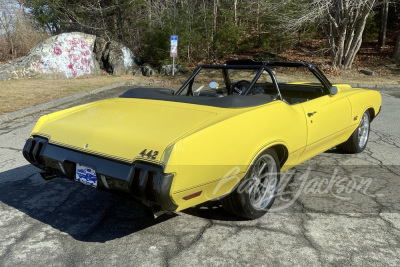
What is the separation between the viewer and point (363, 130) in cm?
499

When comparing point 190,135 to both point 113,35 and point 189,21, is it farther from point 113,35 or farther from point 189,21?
point 113,35

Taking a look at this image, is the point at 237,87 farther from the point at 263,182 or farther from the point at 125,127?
the point at 125,127

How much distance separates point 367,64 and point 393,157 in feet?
52.4

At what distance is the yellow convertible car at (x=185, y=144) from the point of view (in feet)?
7.90

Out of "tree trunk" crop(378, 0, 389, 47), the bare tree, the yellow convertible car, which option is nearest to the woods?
"tree trunk" crop(378, 0, 389, 47)

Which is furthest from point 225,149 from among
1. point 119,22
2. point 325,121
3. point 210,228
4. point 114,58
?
point 119,22

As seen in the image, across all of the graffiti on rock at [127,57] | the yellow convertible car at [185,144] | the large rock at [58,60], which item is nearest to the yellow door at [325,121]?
the yellow convertible car at [185,144]

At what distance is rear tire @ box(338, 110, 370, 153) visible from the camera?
15.5 feet

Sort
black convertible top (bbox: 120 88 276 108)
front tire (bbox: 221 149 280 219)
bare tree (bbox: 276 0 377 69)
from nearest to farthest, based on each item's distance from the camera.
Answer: front tire (bbox: 221 149 280 219)
black convertible top (bbox: 120 88 276 108)
bare tree (bbox: 276 0 377 69)

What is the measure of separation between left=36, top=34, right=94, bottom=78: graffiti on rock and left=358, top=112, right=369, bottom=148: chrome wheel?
14.7 meters

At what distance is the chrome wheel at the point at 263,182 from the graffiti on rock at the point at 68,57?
1522 cm

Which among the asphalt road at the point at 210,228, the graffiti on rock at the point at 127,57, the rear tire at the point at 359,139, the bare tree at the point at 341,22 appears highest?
the bare tree at the point at 341,22

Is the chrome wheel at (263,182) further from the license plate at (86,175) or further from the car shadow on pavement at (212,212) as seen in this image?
the license plate at (86,175)

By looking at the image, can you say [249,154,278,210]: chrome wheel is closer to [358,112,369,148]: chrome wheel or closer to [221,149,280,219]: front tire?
[221,149,280,219]: front tire
